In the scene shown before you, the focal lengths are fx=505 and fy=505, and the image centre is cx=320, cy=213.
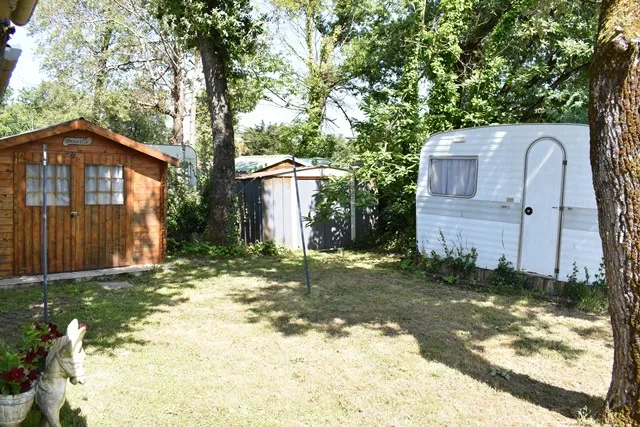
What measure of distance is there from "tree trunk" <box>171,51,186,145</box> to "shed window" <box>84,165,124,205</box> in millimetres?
13727

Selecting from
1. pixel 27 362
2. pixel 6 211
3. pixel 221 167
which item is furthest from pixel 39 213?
pixel 27 362

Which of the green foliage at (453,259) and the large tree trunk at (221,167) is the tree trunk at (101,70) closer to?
the large tree trunk at (221,167)

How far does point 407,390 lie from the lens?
4.15 meters

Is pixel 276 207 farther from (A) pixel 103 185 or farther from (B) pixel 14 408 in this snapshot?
(B) pixel 14 408

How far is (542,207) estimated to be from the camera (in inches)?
300

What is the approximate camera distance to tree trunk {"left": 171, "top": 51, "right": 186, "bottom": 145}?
22.4 m

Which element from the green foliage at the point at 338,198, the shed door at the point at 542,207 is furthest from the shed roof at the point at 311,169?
the shed door at the point at 542,207

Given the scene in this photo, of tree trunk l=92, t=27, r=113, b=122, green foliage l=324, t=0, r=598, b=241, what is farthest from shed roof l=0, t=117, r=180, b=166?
tree trunk l=92, t=27, r=113, b=122

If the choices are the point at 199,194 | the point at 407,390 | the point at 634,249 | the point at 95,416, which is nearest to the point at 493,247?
the point at 407,390

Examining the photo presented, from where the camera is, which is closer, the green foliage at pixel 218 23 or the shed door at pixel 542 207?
the shed door at pixel 542 207

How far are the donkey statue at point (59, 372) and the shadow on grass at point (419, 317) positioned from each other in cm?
300

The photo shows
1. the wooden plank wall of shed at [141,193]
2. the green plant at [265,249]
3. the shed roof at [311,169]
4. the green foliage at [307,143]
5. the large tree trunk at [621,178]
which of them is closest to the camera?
the large tree trunk at [621,178]

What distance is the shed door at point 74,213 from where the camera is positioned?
8148mm

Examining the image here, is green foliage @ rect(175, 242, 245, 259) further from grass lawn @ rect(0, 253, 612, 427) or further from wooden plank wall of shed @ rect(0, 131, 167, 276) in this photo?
grass lawn @ rect(0, 253, 612, 427)
